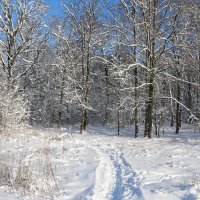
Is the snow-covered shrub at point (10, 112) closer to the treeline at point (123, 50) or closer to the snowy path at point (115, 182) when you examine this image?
the treeline at point (123, 50)

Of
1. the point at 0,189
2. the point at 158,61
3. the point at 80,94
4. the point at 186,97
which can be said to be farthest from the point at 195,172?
the point at 186,97

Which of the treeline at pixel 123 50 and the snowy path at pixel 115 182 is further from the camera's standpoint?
the treeline at pixel 123 50

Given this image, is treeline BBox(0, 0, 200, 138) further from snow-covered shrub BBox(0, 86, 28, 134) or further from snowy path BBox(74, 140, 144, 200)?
snowy path BBox(74, 140, 144, 200)

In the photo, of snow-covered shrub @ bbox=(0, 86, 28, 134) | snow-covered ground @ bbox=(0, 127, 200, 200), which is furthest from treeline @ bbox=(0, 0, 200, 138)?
snow-covered ground @ bbox=(0, 127, 200, 200)

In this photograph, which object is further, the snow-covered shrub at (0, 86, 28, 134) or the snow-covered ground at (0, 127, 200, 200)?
the snow-covered shrub at (0, 86, 28, 134)

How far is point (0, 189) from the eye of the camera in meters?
8.13

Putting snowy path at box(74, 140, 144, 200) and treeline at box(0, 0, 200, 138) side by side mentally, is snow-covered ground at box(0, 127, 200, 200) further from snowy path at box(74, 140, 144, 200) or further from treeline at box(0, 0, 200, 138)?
treeline at box(0, 0, 200, 138)

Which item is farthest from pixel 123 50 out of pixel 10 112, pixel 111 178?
pixel 111 178

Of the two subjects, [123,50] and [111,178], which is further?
[123,50]

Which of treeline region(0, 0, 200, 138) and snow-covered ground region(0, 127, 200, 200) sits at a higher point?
treeline region(0, 0, 200, 138)

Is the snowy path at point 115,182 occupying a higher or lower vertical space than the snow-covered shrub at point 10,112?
lower

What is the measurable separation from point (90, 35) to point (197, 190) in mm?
24450

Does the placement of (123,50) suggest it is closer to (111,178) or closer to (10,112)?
(10,112)

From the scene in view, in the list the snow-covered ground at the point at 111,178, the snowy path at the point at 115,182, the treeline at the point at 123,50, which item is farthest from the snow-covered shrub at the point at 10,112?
the snowy path at the point at 115,182
